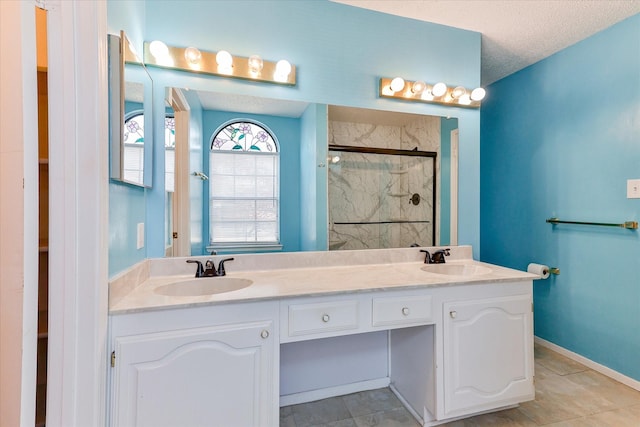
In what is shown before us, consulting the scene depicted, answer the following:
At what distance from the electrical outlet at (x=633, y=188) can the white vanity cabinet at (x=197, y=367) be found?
232cm

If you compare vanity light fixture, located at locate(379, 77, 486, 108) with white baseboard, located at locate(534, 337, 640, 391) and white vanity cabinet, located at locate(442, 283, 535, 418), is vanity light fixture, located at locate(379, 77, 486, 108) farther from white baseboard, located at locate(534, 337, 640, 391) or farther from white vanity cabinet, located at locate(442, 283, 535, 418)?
white baseboard, located at locate(534, 337, 640, 391)

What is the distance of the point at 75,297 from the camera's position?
0.89m

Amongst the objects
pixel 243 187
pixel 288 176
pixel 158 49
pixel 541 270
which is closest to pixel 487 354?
pixel 541 270

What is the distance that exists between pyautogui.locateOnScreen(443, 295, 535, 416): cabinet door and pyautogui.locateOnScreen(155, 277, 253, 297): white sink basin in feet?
3.40

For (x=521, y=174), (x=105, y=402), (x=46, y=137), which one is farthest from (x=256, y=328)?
(x=521, y=174)

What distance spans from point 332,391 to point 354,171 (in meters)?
1.37

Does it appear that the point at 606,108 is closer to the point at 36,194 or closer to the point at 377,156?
the point at 377,156

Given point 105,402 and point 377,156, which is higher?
point 377,156

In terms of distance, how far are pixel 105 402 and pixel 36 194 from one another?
715 mm

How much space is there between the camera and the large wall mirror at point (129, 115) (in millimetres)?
1074

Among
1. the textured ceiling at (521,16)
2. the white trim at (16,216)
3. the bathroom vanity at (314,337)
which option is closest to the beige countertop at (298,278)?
the bathroom vanity at (314,337)

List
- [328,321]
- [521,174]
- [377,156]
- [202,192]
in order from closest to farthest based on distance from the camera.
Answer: [328,321]
[202,192]
[377,156]
[521,174]

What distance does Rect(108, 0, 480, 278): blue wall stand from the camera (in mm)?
1555

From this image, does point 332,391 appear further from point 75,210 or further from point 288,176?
point 75,210
